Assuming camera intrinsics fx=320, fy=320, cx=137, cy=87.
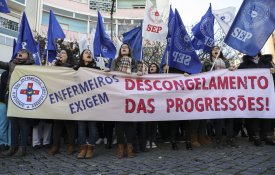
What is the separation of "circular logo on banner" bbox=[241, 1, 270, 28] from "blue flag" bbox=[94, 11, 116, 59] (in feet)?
13.2

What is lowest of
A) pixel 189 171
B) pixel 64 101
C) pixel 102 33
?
pixel 189 171

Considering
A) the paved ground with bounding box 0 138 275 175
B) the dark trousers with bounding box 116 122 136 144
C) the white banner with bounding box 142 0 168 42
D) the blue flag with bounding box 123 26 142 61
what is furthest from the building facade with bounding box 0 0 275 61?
the paved ground with bounding box 0 138 275 175

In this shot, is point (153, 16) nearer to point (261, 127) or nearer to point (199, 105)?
point (199, 105)

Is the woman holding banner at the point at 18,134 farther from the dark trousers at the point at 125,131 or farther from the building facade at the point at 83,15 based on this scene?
the building facade at the point at 83,15

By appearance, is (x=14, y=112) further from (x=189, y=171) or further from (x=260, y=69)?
(x=260, y=69)

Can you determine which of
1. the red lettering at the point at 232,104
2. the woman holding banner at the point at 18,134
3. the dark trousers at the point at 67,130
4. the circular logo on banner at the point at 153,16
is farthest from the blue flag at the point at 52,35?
the red lettering at the point at 232,104

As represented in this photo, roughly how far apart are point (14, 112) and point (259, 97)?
16.5ft

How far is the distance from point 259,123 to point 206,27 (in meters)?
3.94

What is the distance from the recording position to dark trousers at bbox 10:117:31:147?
249 inches

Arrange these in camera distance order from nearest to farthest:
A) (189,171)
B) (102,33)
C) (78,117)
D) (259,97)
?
(189,171)
(78,117)
(259,97)
(102,33)

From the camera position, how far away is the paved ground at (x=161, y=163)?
476cm

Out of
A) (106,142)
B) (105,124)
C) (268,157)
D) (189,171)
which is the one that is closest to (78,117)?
(105,124)

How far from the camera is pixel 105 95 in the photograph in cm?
648

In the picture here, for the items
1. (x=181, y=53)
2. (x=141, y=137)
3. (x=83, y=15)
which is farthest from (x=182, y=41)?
(x=83, y=15)
